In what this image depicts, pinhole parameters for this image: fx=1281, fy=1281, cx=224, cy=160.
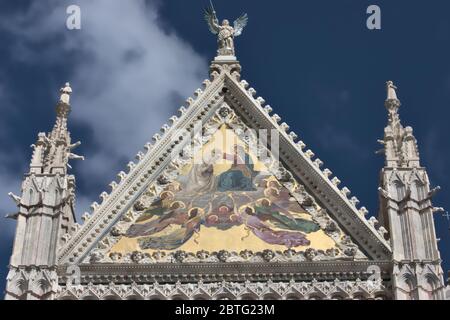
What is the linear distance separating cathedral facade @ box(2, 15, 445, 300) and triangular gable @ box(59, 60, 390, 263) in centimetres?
2

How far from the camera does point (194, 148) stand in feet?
66.2

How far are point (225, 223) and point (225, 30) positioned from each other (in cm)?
434

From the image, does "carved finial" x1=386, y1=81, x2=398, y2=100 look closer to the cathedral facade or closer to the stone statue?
the cathedral facade

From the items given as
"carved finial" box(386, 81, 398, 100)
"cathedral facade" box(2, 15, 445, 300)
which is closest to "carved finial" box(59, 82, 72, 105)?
"cathedral facade" box(2, 15, 445, 300)

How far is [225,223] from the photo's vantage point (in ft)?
62.0

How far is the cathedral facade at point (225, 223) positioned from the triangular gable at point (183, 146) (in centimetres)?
2

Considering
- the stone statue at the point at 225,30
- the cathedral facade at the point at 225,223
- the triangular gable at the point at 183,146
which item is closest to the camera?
the cathedral facade at the point at 225,223

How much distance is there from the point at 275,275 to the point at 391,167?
262cm

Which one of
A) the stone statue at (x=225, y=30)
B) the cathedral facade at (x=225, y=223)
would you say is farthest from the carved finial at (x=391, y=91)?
the stone statue at (x=225, y=30)

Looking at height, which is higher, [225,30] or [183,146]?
[225,30]

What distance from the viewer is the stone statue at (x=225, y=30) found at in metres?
21.6

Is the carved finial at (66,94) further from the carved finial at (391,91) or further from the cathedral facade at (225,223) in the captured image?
the carved finial at (391,91)

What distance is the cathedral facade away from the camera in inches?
709
